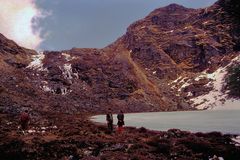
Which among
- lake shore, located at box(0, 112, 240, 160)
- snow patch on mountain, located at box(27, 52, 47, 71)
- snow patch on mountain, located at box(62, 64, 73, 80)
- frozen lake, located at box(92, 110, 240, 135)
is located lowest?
lake shore, located at box(0, 112, 240, 160)

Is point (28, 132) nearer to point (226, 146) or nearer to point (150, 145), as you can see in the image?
point (150, 145)

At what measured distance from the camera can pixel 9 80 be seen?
461 feet

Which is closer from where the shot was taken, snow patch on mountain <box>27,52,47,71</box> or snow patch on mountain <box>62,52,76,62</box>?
snow patch on mountain <box>27,52,47,71</box>

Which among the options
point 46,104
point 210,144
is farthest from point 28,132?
point 46,104

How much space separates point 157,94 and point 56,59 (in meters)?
39.7

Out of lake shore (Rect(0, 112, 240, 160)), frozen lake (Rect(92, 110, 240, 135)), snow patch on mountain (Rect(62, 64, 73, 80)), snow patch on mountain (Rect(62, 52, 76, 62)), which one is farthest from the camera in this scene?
snow patch on mountain (Rect(62, 52, 76, 62))

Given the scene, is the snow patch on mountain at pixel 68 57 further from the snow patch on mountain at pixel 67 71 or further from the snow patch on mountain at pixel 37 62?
the snow patch on mountain at pixel 37 62

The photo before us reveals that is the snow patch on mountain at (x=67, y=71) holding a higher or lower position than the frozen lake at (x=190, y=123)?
higher

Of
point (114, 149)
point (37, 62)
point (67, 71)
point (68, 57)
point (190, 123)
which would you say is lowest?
point (114, 149)

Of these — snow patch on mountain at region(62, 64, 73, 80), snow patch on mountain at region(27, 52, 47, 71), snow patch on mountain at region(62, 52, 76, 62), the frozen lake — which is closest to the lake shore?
the frozen lake

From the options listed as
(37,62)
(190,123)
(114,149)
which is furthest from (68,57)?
(114,149)

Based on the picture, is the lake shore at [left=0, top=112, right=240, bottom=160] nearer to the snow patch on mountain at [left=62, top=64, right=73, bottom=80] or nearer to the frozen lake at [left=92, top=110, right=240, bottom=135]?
the frozen lake at [left=92, top=110, right=240, bottom=135]

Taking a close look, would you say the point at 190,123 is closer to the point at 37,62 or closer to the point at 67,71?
the point at 67,71

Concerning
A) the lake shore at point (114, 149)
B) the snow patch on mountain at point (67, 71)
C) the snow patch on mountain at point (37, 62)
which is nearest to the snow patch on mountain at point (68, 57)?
the snow patch on mountain at point (67, 71)
